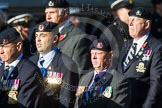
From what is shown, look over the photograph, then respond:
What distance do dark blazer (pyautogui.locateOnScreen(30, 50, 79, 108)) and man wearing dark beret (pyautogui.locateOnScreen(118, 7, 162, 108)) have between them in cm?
65

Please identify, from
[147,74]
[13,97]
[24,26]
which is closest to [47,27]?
[13,97]

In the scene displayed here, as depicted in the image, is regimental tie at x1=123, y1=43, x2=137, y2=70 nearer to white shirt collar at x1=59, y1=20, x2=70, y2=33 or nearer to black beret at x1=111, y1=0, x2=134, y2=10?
white shirt collar at x1=59, y1=20, x2=70, y2=33

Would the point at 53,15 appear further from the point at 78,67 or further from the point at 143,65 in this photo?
the point at 143,65

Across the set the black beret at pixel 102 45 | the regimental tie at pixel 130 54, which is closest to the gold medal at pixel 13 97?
the black beret at pixel 102 45

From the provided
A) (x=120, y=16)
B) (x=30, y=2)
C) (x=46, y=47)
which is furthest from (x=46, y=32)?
(x=30, y=2)

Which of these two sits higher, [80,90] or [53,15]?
[53,15]

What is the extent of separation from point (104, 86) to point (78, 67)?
2.23 ft

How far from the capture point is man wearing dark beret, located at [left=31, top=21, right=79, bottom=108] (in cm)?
708

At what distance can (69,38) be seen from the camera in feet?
24.9

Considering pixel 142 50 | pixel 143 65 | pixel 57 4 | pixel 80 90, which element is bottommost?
pixel 80 90

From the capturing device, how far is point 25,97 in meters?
6.51

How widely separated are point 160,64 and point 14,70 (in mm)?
1686

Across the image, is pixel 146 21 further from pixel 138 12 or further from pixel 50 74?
pixel 50 74

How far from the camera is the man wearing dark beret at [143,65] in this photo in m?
7.09
